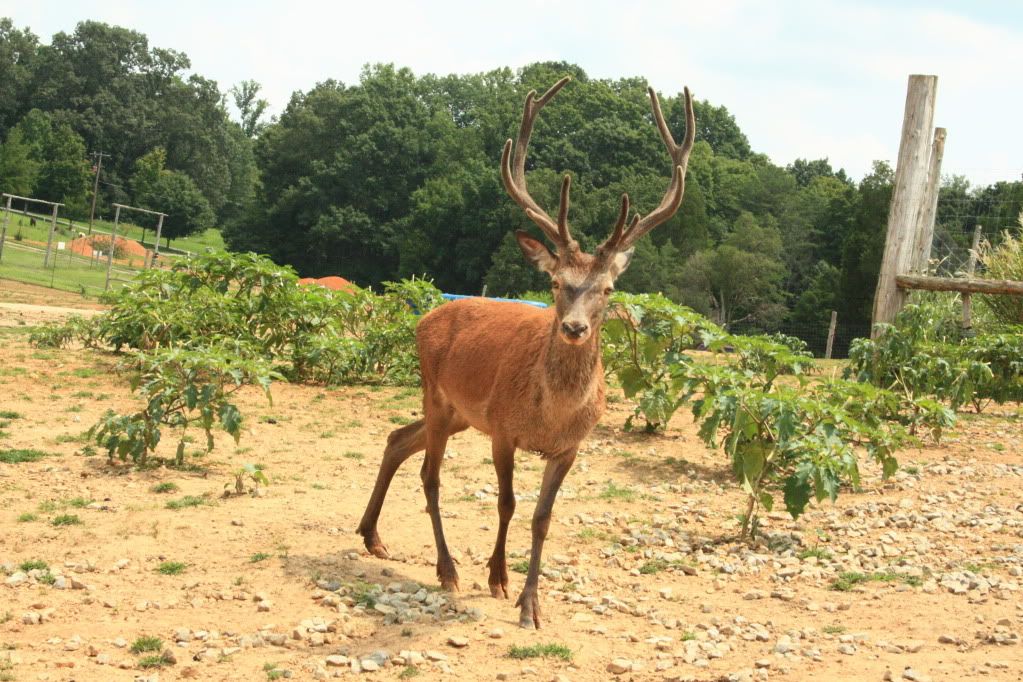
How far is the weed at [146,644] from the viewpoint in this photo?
519cm

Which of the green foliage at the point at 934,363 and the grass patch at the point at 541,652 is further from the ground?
the green foliage at the point at 934,363

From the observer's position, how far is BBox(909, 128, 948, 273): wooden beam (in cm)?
1527

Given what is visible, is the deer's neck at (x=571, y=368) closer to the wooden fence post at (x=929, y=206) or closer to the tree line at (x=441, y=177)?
the wooden fence post at (x=929, y=206)

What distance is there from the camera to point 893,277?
14.9 m

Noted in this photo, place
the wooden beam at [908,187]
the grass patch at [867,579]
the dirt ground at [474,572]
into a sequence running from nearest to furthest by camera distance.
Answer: the dirt ground at [474,572] → the grass patch at [867,579] → the wooden beam at [908,187]

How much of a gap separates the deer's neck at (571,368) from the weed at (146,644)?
2.42 m

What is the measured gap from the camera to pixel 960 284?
14609 mm

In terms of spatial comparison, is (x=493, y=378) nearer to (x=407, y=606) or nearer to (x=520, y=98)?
(x=407, y=606)

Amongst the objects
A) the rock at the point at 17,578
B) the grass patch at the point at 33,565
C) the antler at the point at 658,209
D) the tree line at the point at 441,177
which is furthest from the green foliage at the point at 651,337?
the tree line at the point at 441,177

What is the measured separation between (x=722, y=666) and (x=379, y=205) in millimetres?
52607

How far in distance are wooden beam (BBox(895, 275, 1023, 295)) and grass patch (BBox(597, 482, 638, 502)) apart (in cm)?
710

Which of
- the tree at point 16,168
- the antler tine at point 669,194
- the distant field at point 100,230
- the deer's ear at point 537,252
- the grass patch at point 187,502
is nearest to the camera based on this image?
the deer's ear at point 537,252

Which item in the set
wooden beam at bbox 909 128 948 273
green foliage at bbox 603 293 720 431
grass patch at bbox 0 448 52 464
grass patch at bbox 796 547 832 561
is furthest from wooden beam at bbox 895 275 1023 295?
grass patch at bbox 0 448 52 464

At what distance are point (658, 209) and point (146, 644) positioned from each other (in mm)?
3784
